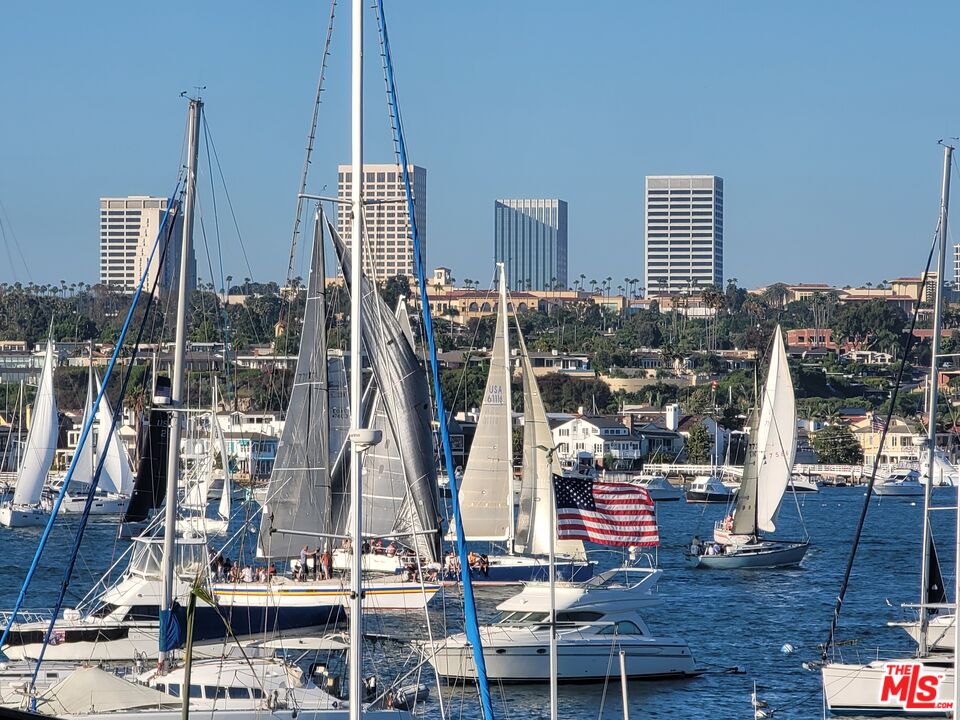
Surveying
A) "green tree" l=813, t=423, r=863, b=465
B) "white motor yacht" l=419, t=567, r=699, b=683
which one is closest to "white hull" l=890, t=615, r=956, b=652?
Result: "white motor yacht" l=419, t=567, r=699, b=683

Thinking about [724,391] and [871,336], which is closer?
[724,391]

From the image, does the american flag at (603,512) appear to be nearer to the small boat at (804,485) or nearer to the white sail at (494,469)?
the white sail at (494,469)

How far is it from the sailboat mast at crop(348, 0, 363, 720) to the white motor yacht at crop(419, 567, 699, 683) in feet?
37.1

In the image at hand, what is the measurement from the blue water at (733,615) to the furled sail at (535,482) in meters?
2.15

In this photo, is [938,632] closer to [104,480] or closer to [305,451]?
[305,451]

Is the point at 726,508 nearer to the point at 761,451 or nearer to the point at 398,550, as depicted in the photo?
the point at 761,451

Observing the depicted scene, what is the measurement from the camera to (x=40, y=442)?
207 ft

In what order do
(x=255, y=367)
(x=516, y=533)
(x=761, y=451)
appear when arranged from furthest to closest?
(x=255, y=367), (x=761, y=451), (x=516, y=533)

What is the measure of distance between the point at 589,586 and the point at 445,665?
3.82 metres

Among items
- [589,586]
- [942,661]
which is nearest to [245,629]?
[589,586]

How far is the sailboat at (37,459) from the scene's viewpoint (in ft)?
205

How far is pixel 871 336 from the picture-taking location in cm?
18325

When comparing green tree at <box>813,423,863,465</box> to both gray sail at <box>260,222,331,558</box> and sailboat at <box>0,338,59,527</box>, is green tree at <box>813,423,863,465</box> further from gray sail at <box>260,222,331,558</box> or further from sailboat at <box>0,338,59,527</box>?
gray sail at <box>260,222,331,558</box>

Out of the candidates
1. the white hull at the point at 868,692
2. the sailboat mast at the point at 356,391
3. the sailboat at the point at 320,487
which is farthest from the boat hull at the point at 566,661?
the sailboat mast at the point at 356,391
